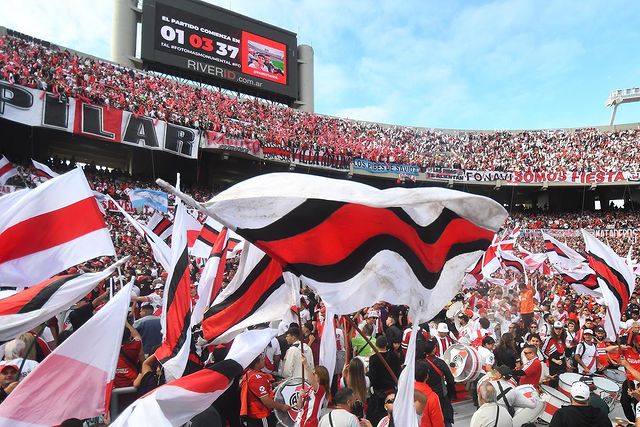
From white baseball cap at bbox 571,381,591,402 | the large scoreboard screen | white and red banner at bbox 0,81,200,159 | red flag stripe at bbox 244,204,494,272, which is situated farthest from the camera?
the large scoreboard screen

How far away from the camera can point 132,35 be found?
32000mm

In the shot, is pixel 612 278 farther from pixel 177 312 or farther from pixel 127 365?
pixel 127 365

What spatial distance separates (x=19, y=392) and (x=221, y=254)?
2.98 meters

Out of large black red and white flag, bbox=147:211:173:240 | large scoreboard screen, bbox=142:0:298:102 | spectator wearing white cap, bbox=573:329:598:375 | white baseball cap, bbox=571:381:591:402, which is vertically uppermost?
large scoreboard screen, bbox=142:0:298:102

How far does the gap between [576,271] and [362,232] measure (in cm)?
1006

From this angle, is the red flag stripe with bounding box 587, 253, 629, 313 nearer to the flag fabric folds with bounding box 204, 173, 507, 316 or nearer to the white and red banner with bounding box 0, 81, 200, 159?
the flag fabric folds with bounding box 204, 173, 507, 316

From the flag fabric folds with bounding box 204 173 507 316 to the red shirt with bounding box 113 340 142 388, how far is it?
3.13 metres

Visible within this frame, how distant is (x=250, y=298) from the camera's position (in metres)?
4.88

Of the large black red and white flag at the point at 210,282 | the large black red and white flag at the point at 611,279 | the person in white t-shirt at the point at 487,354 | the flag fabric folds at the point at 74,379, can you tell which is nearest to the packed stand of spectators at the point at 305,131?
the large black red and white flag at the point at 210,282

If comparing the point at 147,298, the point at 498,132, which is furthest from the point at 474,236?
the point at 498,132

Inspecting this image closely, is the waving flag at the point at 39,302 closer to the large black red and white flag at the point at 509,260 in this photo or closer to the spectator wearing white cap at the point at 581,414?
the spectator wearing white cap at the point at 581,414

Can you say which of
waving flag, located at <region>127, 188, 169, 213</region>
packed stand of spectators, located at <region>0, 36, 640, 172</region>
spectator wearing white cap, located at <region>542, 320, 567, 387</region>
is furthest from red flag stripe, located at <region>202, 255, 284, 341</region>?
packed stand of spectators, located at <region>0, 36, 640, 172</region>

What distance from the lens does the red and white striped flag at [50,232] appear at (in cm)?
509

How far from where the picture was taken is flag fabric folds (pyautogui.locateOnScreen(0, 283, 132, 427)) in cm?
337
